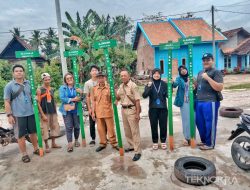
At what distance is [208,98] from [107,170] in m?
2.34

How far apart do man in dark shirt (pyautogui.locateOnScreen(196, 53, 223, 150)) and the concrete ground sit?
438mm

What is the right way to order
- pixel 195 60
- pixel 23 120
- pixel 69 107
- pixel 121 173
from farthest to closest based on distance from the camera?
pixel 195 60, pixel 69 107, pixel 23 120, pixel 121 173

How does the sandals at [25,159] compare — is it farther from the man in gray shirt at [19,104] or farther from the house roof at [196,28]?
the house roof at [196,28]

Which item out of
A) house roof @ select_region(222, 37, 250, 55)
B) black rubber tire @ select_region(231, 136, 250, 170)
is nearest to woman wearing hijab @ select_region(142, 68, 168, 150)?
black rubber tire @ select_region(231, 136, 250, 170)

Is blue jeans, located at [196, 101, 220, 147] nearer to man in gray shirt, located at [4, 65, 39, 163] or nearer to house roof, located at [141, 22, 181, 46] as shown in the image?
man in gray shirt, located at [4, 65, 39, 163]

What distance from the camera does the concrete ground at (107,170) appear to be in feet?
11.5

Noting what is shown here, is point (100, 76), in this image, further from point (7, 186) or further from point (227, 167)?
point (227, 167)

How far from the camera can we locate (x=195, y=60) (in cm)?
2289

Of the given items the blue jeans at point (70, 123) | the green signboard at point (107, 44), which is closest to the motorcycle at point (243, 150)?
the green signboard at point (107, 44)

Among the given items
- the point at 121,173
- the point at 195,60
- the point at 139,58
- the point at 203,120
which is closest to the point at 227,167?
→ the point at 203,120

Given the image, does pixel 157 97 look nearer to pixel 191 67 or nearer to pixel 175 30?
pixel 191 67

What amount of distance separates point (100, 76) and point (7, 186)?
2553mm

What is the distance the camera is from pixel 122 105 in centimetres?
447

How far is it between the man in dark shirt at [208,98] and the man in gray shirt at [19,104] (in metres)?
3.43
